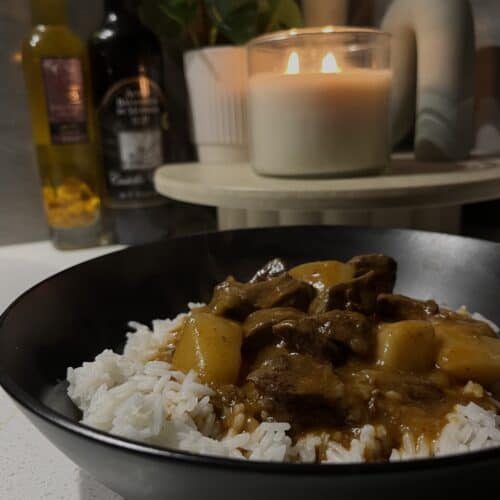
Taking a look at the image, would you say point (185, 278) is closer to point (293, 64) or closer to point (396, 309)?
point (396, 309)

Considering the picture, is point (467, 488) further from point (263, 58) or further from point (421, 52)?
point (421, 52)

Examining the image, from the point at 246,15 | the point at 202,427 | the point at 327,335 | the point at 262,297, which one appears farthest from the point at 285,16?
the point at 202,427

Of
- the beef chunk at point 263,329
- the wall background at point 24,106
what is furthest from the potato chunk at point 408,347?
the wall background at point 24,106

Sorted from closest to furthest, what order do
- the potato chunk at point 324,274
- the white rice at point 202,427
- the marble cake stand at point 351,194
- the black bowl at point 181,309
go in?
the black bowl at point 181,309 < the white rice at point 202,427 < the potato chunk at point 324,274 < the marble cake stand at point 351,194

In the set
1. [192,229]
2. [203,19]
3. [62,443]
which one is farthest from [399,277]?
[203,19]

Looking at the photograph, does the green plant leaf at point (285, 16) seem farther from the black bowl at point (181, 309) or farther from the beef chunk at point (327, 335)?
the beef chunk at point (327, 335)

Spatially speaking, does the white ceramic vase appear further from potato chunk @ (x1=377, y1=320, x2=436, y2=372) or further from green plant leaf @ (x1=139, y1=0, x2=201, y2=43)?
potato chunk @ (x1=377, y1=320, x2=436, y2=372)
